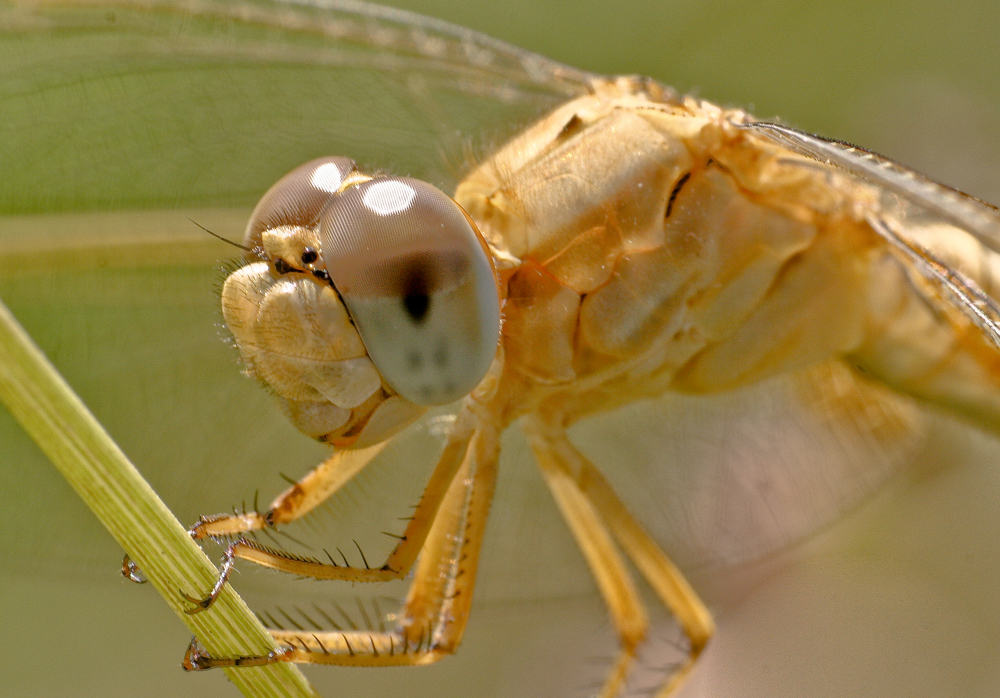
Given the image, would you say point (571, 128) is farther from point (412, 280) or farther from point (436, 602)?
point (436, 602)

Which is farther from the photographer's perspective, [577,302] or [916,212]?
[916,212]

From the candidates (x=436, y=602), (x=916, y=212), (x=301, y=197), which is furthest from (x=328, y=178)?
(x=916, y=212)

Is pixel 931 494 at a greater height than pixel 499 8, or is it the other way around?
pixel 499 8

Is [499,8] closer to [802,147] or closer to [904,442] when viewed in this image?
[802,147]

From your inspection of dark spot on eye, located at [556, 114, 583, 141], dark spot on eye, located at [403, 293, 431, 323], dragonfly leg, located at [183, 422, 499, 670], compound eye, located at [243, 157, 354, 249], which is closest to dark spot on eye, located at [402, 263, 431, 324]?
dark spot on eye, located at [403, 293, 431, 323]

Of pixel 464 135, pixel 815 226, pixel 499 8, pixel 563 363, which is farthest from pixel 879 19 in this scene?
pixel 563 363

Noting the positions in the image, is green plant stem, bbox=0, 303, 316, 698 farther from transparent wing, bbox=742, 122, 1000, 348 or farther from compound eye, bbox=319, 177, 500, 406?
transparent wing, bbox=742, 122, 1000, 348
